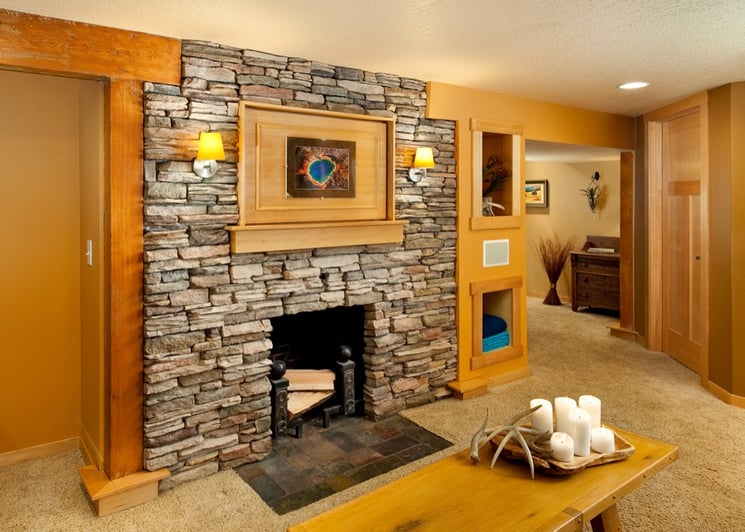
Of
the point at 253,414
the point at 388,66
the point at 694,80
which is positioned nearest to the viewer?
the point at 253,414

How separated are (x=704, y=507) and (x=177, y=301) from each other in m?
2.73

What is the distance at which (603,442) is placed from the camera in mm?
2117

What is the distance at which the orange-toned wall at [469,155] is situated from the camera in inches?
155

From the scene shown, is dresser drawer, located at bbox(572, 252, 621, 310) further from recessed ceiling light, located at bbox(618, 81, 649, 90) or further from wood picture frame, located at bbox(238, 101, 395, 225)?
wood picture frame, located at bbox(238, 101, 395, 225)

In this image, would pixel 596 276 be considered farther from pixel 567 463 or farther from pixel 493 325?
pixel 567 463

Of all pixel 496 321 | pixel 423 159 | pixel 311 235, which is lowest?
pixel 496 321

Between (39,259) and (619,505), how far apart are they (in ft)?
10.8

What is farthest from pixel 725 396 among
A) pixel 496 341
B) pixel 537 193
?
pixel 537 193

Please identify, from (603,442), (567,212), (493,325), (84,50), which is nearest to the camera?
(603,442)

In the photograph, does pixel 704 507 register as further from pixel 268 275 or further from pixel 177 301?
pixel 177 301

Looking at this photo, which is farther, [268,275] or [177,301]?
[268,275]

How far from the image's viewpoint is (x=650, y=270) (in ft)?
17.1

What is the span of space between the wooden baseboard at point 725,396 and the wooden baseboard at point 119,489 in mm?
3740

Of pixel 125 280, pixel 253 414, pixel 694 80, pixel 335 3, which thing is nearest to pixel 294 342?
pixel 253 414
